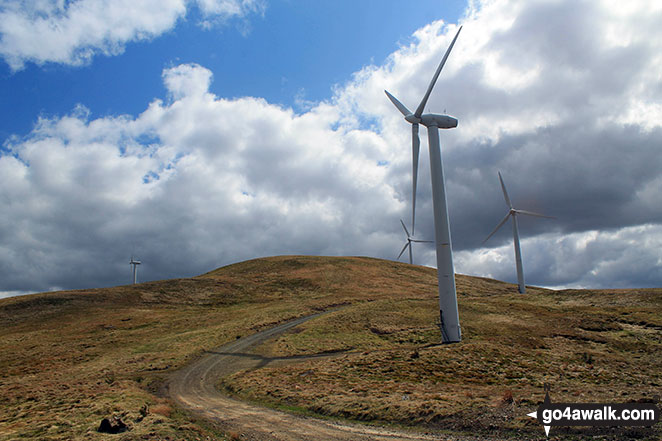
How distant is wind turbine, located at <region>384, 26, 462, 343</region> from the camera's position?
40.0 m

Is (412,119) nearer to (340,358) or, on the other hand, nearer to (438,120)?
(438,120)

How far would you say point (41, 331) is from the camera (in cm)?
6259

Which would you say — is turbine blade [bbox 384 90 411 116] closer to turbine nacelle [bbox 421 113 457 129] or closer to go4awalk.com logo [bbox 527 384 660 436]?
turbine nacelle [bbox 421 113 457 129]

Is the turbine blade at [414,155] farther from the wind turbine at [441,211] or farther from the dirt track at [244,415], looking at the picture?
the dirt track at [244,415]

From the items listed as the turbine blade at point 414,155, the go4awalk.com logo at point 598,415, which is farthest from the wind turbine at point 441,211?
the go4awalk.com logo at point 598,415

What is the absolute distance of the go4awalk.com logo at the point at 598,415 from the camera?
49.9 feet

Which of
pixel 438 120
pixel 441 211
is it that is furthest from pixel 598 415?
pixel 438 120

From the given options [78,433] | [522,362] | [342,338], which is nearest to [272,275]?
[342,338]

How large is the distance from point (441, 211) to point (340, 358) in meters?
18.2

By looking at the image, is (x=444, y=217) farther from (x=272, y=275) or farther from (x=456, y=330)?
(x=272, y=275)

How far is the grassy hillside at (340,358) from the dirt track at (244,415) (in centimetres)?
147

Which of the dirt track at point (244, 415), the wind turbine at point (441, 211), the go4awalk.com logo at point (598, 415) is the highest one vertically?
the wind turbine at point (441, 211)

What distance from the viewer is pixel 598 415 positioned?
15.8 metres

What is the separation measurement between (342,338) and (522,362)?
19.8m
